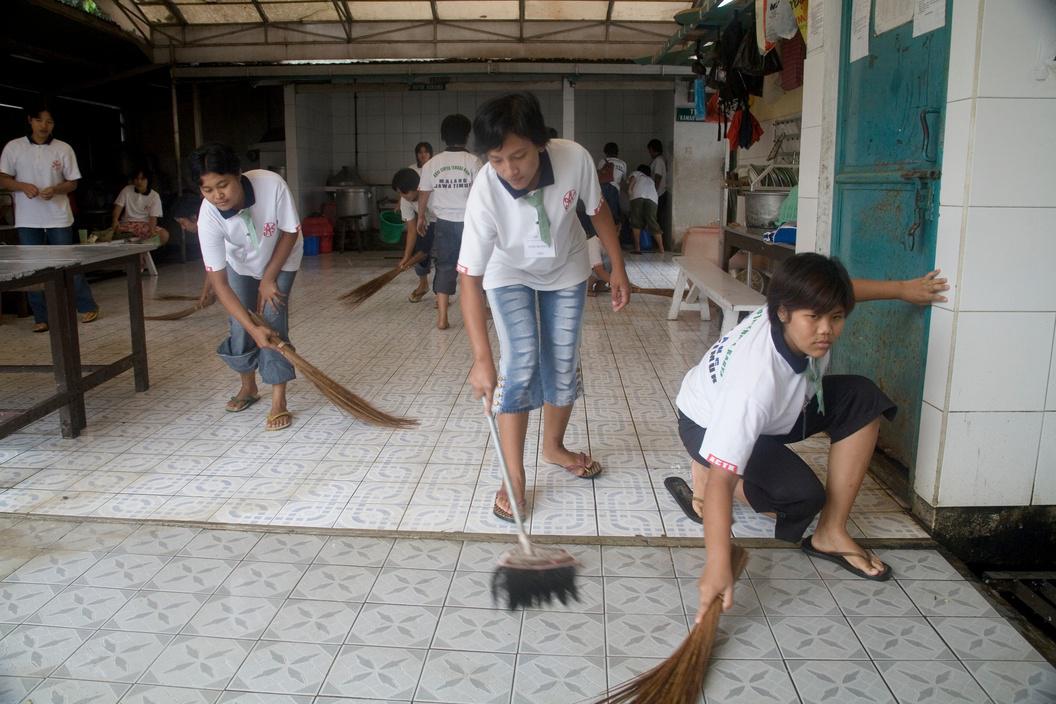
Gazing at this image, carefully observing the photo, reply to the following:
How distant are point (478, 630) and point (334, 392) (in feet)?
5.89

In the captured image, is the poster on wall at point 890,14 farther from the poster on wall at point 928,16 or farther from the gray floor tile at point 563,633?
the gray floor tile at point 563,633

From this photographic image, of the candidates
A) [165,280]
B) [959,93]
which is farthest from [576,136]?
[959,93]

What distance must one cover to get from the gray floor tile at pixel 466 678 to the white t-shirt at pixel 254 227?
Result: 225 centimetres

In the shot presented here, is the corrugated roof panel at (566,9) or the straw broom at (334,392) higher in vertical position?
the corrugated roof panel at (566,9)

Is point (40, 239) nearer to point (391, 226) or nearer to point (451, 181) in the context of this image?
point (451, 181)

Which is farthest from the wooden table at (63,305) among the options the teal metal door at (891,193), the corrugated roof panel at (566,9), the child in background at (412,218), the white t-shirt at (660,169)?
the white t-shirt at (660,169)

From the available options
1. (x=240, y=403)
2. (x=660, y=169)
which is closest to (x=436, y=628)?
(x=240, y=403)

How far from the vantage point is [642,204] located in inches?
472

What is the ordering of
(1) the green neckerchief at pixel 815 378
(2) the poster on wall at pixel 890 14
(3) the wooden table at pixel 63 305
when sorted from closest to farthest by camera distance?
(1) the green neckerchief at pixel 815 378 → (2) the poster on wall at pixel 890 14 → (3) the wooden table at pixel 63 305

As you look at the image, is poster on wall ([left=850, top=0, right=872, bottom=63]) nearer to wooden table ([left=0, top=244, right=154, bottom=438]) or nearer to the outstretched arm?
the outstretched arm

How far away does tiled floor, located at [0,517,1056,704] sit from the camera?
1.91m

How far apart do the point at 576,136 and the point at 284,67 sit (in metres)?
4.90

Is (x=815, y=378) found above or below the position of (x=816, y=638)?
above

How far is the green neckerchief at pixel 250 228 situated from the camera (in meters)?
3.60
